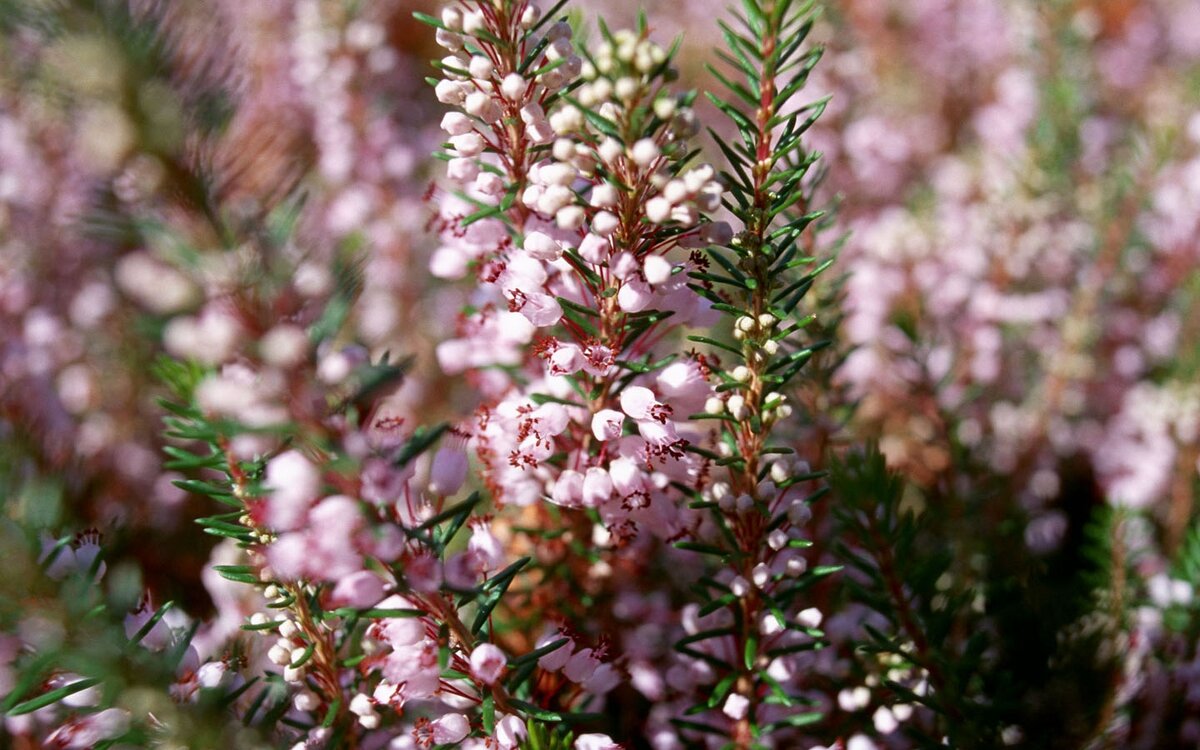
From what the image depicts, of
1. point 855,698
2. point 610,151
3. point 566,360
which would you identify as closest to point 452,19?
point 610,151

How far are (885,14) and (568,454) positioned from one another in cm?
281

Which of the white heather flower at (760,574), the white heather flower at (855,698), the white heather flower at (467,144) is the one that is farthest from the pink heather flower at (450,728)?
the white heather flower at (467,144)

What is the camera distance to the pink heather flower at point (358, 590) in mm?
748

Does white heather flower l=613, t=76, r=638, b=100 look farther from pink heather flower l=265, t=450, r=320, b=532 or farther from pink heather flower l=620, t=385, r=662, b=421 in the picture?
pink heather flower l=265, t=450, r=320, b=532

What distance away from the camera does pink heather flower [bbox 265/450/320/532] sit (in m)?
0.70

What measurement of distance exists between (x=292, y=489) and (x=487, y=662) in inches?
10.0

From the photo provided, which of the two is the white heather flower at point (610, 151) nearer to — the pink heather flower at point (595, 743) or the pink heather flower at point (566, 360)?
the pink heather flower at point (566, 360)

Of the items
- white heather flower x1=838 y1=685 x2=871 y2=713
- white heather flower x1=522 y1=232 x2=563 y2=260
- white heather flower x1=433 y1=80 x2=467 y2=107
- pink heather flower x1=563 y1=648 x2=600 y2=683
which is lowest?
pink heather flower x1=563 y1=648 x2=600 y2=683

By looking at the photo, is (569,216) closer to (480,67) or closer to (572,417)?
(480,67)

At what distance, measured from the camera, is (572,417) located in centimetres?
106

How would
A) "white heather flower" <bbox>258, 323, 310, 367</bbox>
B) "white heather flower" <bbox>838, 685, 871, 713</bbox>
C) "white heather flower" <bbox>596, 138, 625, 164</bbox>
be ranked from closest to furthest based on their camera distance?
"white heather flower" <bbox>258, 323, 310, 367</bbox>, "white heather flower" <bbox>596, 138, 625, 164</bbox>, "white heather flower" <bbox>838, 685, 871, 713</bbox>

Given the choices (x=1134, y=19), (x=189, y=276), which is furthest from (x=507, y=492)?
(x=1134, y=19)

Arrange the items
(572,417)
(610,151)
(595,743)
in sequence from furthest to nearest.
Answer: (572,417) < (595,743) < (610,151)

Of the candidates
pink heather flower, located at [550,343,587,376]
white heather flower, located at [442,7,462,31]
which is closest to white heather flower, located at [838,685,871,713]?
pink heather flower, located at [550,343,587,376]
